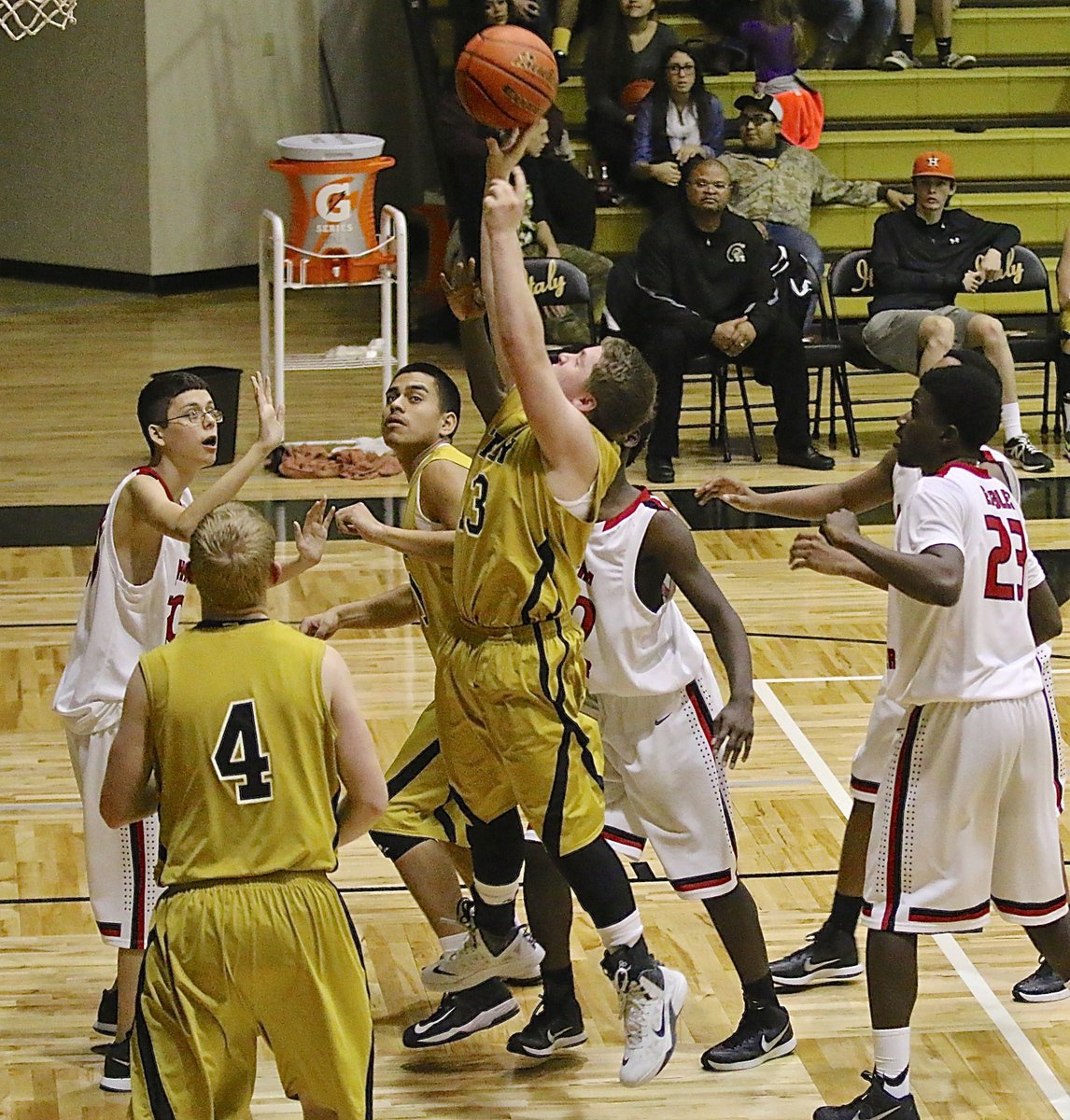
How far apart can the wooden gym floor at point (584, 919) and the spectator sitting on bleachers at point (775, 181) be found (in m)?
1.47

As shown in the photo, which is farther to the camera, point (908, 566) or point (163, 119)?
point (163, 119)

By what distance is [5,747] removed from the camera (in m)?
5.97

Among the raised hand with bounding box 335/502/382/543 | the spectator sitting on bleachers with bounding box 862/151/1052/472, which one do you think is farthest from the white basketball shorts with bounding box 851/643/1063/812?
the spectator sitting on bleachers with bounding box 862/151/1052/472

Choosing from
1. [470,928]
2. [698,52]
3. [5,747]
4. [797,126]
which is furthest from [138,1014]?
[698,52]

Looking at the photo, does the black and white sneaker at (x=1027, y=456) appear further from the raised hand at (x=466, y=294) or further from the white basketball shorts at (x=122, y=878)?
the white basketball shorts at (x=122, y=878)

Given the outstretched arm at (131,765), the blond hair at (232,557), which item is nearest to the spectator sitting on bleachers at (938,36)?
the blond hair at (232,557)

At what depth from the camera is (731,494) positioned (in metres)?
4.20

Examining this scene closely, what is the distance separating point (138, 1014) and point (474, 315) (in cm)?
165

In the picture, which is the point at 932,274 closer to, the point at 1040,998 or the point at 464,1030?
the point at 1040,998

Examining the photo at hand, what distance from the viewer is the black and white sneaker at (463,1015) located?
412cm

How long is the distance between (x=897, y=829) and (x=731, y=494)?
34.1 inches

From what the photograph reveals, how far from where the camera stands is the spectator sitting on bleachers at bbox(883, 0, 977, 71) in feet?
42.6

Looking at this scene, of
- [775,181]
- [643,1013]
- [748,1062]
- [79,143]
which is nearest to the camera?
[643,1013]

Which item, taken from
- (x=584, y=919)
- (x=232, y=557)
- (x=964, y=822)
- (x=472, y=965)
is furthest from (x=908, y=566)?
(x=584, y=919)
